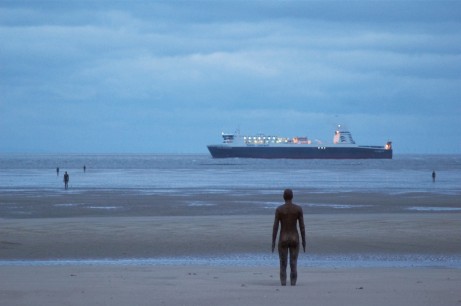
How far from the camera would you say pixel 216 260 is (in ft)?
61.7

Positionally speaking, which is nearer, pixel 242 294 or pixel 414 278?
pixel 242 294

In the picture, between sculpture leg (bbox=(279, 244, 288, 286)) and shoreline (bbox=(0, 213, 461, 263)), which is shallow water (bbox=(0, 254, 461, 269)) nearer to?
shoreline (bbox=(0, 213, 461, 263))

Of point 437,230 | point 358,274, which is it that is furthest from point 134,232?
point 358,274

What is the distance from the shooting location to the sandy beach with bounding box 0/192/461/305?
40.0ft

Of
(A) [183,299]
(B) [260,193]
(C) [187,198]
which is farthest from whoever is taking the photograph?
(B) [260,193]

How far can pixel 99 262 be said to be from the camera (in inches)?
720

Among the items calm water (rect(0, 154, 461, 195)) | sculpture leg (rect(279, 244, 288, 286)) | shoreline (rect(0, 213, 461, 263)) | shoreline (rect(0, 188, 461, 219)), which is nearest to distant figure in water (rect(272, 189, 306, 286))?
sculpture leg (rect(279, 244, 288, 286))

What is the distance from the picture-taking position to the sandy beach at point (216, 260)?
1220cm

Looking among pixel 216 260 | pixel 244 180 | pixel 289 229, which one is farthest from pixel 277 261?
pixel 244 180

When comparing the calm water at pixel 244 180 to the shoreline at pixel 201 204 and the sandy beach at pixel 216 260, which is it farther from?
the sandy beach at pixel 216 260

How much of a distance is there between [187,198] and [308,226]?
20459mm

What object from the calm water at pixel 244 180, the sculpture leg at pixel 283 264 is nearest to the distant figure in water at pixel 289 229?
the sculpture leg at pixel 283 264

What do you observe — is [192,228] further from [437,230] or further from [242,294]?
[242,294]

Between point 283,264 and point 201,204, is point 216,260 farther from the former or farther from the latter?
point 201,204
